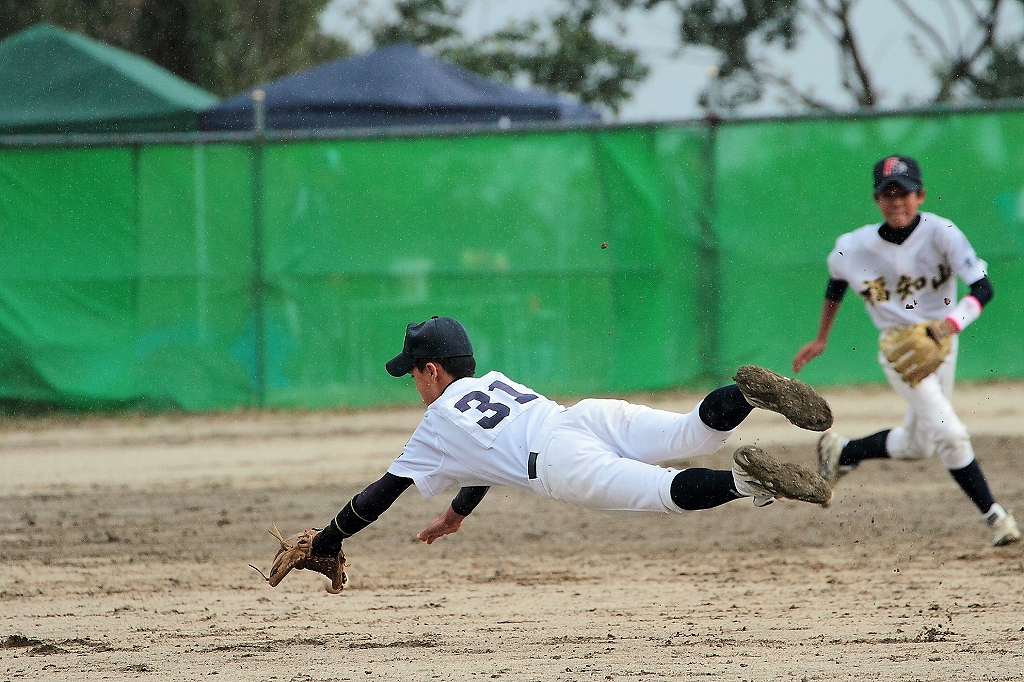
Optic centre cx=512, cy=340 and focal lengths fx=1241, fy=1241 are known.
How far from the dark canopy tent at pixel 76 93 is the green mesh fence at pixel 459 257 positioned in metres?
2.58

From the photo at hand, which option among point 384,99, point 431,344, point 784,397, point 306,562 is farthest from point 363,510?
point 384,99

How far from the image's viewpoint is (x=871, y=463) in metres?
8.22

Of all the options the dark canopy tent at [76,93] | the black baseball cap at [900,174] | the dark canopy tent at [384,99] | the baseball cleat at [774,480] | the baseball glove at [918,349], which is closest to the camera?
the baseball cleat at [774,480]

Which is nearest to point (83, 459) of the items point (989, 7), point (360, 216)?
point (360, 216)

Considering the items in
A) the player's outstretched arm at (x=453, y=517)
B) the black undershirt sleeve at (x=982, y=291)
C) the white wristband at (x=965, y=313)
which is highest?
the black undershirt sleeve at (x=982, y=291)

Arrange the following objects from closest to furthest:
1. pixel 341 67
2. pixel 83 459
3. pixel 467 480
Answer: pixel 467 480
pixel 83 459
pixel 341 67

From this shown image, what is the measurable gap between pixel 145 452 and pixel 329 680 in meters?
5.43

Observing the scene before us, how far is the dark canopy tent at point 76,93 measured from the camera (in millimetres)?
12156

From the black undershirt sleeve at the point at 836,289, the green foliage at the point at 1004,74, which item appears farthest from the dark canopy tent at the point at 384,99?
the green foliage at the point at 1004,74

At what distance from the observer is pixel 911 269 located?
572 cm

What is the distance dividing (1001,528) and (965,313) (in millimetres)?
971

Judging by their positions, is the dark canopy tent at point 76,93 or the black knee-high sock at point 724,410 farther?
the dark canopy tent at point 76,93

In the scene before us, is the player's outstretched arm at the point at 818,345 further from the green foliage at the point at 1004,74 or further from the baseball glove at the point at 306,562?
the green foliage at the point at 1004,74

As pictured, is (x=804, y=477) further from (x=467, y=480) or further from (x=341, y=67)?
(x=341, y=67)
